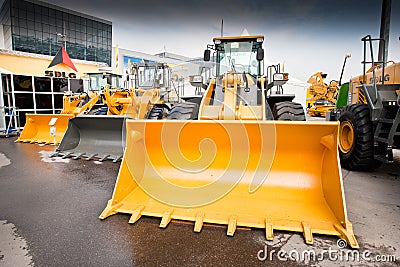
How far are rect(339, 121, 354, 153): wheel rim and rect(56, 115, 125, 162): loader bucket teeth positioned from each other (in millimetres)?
4353

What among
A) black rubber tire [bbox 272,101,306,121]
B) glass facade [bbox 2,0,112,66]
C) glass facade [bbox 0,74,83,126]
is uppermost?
glass facade [bbox 2,0,112,66]

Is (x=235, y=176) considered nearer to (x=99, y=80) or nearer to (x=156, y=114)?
(x=156, y=114)

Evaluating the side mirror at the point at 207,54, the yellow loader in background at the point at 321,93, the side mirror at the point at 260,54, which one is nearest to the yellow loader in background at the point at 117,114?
the side mirror at the point at 207,54

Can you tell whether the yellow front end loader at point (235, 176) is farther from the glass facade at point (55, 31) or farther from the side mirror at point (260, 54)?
the glass facade at point (55, 31)

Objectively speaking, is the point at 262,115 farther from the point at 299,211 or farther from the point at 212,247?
the point at 212,247

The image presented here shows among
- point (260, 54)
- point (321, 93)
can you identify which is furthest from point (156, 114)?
point (321, 93)

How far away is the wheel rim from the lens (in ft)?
14.4

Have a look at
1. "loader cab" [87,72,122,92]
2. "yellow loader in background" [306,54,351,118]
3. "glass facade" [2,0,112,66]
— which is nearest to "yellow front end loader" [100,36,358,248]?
"loader cab" [87,72,122,92]

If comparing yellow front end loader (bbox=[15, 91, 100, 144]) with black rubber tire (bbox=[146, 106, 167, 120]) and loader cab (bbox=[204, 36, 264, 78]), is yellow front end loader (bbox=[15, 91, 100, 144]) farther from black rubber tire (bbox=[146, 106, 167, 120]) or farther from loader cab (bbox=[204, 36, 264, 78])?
loader cab (bbox=[204, 36, 264, 78])

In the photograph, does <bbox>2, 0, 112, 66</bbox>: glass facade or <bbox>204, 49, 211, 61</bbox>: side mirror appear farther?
<bbox>2, 0, 112, 66</bbox>: glass facade

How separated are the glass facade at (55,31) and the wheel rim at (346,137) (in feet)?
75.8

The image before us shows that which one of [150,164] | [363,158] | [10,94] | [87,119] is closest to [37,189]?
[150,164]

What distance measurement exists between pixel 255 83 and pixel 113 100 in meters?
3.99

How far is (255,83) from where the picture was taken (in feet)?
15.2
